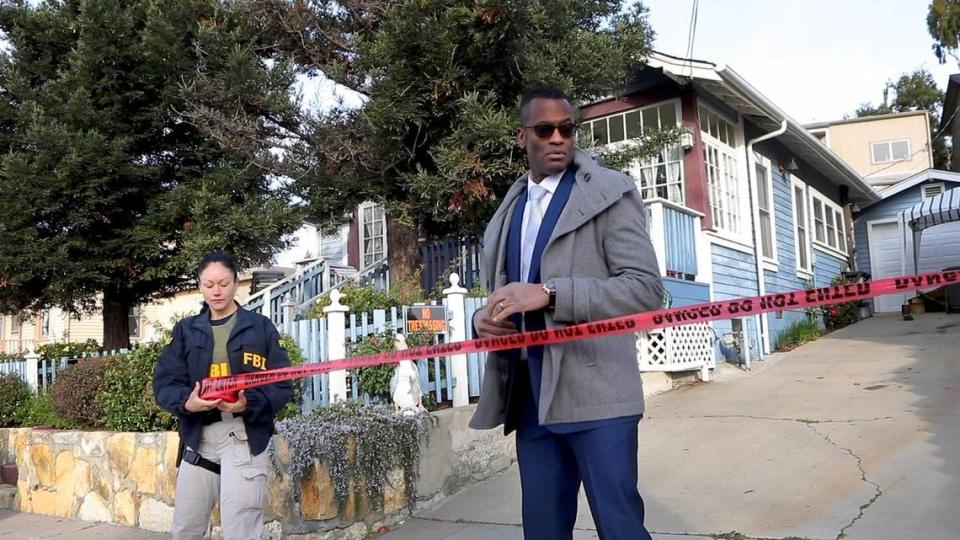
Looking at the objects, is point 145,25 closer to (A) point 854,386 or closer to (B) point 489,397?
(B) point 489,397

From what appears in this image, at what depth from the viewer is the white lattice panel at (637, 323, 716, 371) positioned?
27.6 ft

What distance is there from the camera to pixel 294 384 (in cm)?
552

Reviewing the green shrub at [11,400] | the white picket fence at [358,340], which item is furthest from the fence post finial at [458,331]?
the green shrub at [11,400]

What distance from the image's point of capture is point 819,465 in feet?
16.5

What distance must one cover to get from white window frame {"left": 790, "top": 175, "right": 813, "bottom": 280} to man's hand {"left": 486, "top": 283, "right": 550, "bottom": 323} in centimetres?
1370

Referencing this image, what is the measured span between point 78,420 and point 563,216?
573 centimetres

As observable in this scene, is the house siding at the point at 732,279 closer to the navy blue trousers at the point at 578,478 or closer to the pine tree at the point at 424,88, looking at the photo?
the pine tree at the point at 424,88

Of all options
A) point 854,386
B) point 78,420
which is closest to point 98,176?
point 78,420

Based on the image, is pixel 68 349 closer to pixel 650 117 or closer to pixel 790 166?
pixel 650 117

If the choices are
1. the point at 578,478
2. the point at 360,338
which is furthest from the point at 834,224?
the point at 578,478

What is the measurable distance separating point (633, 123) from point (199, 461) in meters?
9.27

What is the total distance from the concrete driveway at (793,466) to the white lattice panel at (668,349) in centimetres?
36

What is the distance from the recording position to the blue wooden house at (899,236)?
1692 cm

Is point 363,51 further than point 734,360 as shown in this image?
No
